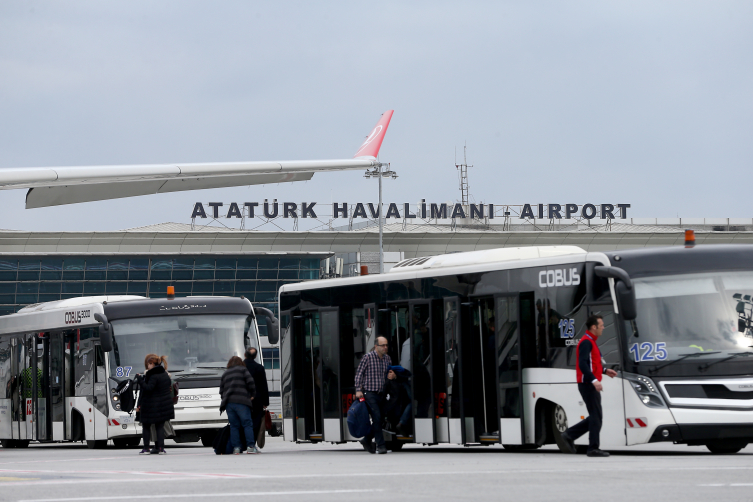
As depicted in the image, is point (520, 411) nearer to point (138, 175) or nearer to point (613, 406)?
point (613, 406)

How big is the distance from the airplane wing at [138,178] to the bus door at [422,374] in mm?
11841

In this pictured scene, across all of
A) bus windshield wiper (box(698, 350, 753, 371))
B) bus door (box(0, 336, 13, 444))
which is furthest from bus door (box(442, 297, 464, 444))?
bus door (box(0, 336, 13, 444))

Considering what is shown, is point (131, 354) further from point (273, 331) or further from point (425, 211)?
point (425, 211)

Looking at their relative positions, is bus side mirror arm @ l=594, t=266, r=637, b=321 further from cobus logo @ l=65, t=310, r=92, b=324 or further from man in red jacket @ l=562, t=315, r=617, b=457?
cobus logo @ l=65, t=310, r=92, b=324

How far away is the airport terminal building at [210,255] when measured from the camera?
68188 mm

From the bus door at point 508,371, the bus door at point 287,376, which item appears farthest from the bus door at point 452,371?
the bus door at point 287,376

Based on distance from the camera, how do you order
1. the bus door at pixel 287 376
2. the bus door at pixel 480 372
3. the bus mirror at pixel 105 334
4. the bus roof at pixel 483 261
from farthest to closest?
the bus mirror at pixel 105 334
the bus door at pixel 287 376
the bus door at pixel 480 372
the bus roof at pixel 483 261

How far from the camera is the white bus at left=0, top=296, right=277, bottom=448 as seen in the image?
21.9 metres

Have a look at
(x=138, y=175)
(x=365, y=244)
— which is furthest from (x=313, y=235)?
(x=138, y=175)

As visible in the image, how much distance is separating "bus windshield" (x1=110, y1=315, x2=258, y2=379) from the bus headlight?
380 inches

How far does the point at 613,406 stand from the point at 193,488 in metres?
5.96

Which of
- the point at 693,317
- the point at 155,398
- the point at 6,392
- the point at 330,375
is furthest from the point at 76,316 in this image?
the point at 693,317

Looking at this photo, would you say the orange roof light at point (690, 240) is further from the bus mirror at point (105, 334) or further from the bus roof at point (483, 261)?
the bus mirror at point (105, 334)

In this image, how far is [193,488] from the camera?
9773 mm
